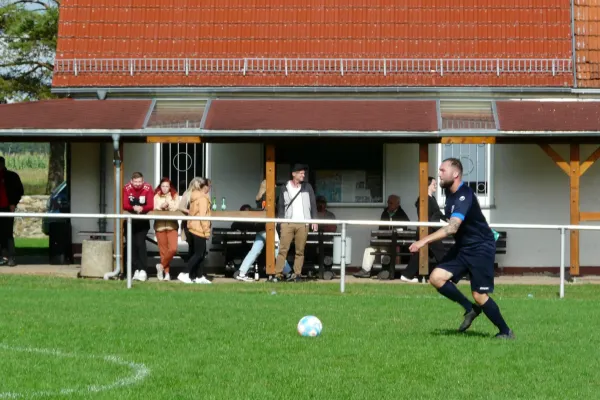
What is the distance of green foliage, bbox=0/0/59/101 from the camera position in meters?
41.5

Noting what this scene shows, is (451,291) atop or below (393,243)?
below

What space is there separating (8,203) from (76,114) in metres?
1.98

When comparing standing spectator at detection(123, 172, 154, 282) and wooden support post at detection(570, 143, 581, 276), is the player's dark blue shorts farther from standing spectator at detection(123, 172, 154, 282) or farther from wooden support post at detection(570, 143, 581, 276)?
wooden support post at detection(570, 143, 581, 276)

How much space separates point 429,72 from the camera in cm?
2383

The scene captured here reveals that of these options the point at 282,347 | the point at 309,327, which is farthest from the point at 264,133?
the point at 282,347

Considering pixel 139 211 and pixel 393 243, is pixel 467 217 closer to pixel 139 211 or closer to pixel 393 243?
pixel 393 243

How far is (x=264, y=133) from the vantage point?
20.9 metres

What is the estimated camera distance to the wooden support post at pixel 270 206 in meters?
20.7

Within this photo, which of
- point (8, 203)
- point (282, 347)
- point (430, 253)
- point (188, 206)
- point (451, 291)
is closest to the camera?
point (282, 347)

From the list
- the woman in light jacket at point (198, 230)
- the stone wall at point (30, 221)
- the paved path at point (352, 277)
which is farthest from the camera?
the stone wall at point (30, 221)

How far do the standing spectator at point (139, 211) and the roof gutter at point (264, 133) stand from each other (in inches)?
41.6

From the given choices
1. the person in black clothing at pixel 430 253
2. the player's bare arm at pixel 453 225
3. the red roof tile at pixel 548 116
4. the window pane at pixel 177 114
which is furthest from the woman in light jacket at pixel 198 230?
the player's bare arm at pixel 453 225

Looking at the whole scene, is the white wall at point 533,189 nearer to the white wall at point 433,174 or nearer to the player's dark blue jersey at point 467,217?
the white wall at point 433,174

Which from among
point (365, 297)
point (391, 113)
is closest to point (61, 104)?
point (391, 113)
